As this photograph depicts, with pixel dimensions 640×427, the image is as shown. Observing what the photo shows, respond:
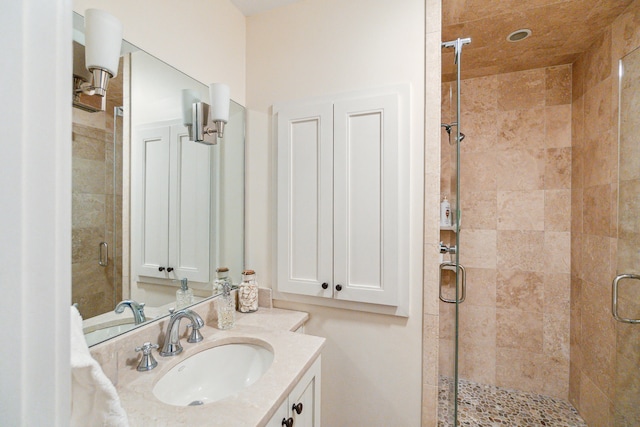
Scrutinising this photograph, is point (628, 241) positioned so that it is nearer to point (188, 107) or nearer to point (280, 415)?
point (280, 415)

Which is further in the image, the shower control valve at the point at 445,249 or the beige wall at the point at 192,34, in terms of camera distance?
the shower control valve at the point at 445,249

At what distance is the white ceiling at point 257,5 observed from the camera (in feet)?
4.81

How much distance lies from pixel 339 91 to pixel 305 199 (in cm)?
58

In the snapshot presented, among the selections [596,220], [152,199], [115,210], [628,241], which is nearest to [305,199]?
[152,199]

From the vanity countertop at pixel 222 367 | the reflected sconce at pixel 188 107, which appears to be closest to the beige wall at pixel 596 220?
the vanity countertop at pixel 222 367

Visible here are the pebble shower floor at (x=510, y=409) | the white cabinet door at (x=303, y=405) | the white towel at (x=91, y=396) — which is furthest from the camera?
the pebble shower floor at (x=510, y=409)

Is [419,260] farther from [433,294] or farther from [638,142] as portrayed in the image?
[638,142]

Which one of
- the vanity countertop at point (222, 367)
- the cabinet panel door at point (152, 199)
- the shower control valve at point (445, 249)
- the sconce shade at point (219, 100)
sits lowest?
the vanity countertop at point (222, 367)

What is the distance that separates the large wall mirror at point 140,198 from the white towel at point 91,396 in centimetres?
47

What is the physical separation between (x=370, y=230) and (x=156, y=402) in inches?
38.8

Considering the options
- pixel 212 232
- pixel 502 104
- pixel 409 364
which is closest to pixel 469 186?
pixel 502 104

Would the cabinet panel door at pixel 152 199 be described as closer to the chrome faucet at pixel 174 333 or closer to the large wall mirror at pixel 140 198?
the large wall mirror at pixel 140 198

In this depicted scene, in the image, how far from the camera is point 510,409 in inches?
69.8

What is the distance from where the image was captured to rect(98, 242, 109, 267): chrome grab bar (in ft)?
2.87
